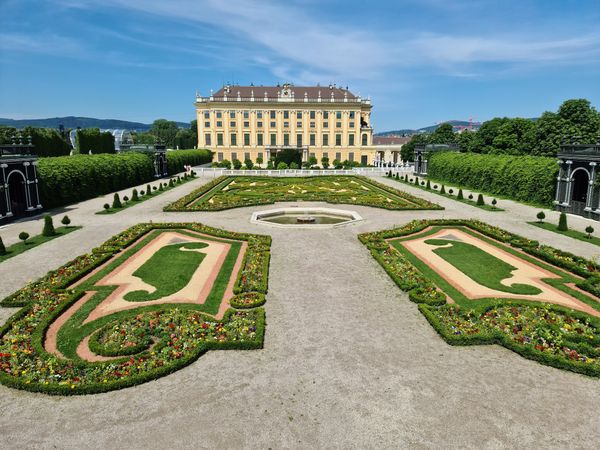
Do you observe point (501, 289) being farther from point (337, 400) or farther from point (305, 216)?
point (305, 216)

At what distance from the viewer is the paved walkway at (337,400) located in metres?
8.89

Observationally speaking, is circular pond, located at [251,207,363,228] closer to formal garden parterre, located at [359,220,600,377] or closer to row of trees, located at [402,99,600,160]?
formal garden parterre, located at [359,220,600,377]

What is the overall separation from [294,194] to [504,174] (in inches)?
915

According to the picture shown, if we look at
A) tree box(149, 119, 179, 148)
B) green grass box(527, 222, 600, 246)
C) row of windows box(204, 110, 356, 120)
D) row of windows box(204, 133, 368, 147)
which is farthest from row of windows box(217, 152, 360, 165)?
green grass box(527, 222, 600, 246)

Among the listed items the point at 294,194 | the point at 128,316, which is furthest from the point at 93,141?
the point at 128,316

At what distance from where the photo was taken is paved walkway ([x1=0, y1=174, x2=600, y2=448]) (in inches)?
350

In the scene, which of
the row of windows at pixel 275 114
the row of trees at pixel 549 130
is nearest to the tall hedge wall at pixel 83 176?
the row of windows at pixel 275 114

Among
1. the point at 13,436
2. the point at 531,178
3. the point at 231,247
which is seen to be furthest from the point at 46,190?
the point at 531,178

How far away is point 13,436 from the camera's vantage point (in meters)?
8.89

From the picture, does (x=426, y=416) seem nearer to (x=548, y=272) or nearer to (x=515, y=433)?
(x=515, y=433)

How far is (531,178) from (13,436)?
145ft

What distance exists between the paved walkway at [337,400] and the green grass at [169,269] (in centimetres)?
476

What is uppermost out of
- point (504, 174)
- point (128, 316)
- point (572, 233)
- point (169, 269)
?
point (504, 174)

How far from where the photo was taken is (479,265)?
68.4 feet
